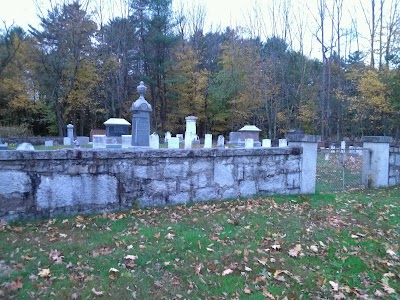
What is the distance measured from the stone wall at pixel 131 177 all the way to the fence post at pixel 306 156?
0.48ft

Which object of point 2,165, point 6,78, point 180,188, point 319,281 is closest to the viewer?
point 319,281

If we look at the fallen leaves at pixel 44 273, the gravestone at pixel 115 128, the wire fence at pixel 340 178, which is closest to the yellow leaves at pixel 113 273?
the fallen leaves at pixel 44 273

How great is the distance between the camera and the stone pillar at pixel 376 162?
7.98m

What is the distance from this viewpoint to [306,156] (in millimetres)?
6953

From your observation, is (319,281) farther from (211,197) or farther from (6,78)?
(6,78)

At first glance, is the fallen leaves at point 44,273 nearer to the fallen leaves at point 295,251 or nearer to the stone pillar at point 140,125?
the fallen leaves at point 295,251

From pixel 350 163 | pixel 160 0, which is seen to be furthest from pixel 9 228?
pixel 160 0

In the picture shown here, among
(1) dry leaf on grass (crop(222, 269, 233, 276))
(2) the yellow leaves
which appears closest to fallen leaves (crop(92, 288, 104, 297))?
(2) the yellow leaves

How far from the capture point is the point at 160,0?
31.0 metres

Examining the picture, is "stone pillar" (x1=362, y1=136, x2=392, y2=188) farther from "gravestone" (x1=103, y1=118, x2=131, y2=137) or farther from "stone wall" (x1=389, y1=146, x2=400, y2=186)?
"gravestone" (x1=103, y1=118, x2=131, y2=137)

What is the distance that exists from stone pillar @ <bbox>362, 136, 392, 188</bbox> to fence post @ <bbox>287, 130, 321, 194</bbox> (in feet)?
6.30

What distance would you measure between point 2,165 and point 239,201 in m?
3.92

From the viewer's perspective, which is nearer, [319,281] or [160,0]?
[319,281]

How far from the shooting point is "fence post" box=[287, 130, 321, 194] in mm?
6945
